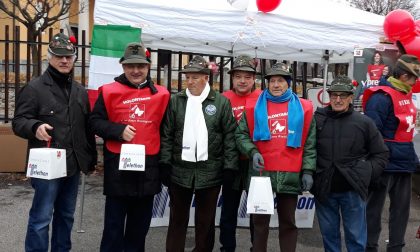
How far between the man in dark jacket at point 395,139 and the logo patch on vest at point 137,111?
6.47 feet

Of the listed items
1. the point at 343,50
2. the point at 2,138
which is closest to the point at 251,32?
the point at 343,50

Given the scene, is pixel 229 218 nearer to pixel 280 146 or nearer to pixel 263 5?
pixel 280 146

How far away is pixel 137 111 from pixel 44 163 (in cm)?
79

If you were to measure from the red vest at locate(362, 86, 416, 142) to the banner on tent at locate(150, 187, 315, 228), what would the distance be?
160 cm

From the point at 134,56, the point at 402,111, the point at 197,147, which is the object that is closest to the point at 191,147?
the point at 197,147

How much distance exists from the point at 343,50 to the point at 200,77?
2.07 meters

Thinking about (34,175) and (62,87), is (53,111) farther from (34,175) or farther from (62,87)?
(34,175)

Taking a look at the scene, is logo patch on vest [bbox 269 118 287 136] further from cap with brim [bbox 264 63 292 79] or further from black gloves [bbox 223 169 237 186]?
black gloves [bbox 223 169 237 186]

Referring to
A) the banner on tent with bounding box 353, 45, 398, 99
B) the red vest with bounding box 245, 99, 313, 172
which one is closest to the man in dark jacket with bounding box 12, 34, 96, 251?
the red vest with bounding box 245, 99, 313, 172

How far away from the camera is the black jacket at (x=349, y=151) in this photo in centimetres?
382

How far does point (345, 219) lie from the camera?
397cm

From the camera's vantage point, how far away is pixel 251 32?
503 centimetres

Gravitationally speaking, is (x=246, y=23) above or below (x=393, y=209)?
above

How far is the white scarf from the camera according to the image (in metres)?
3.84
